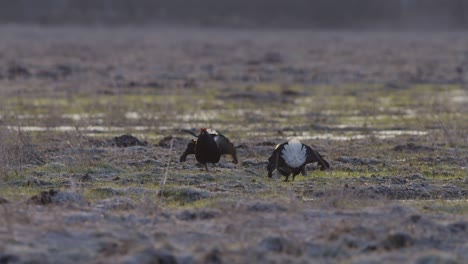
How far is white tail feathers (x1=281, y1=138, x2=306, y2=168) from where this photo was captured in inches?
499

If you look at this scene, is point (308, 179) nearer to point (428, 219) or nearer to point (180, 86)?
point (428, 219)

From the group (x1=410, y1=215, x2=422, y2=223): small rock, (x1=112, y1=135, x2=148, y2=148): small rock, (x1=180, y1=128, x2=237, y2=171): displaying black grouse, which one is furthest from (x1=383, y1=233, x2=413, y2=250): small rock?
(x1=112, y1=135, x2=148, y2=148): small rock

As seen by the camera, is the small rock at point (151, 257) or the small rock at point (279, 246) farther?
the small rock at point (279, 246)

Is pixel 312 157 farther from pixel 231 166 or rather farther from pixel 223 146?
pixel 231 166

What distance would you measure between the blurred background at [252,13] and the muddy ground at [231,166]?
3538 cm

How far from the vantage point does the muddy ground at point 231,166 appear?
883 cm

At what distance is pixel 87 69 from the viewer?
34.2 meters

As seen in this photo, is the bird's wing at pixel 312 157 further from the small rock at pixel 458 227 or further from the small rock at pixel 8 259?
the small rock at pixel 8 259

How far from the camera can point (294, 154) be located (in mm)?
12758

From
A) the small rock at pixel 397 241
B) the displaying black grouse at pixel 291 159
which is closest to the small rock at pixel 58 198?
the displaying black grouse at pixel 291 159

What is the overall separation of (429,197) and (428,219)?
1.96 m

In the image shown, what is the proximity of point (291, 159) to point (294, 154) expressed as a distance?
119 millimetres

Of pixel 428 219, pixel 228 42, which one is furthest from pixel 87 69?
pixel 428 219

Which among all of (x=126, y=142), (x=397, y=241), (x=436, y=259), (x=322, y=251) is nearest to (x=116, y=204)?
(x=322, y=251)
